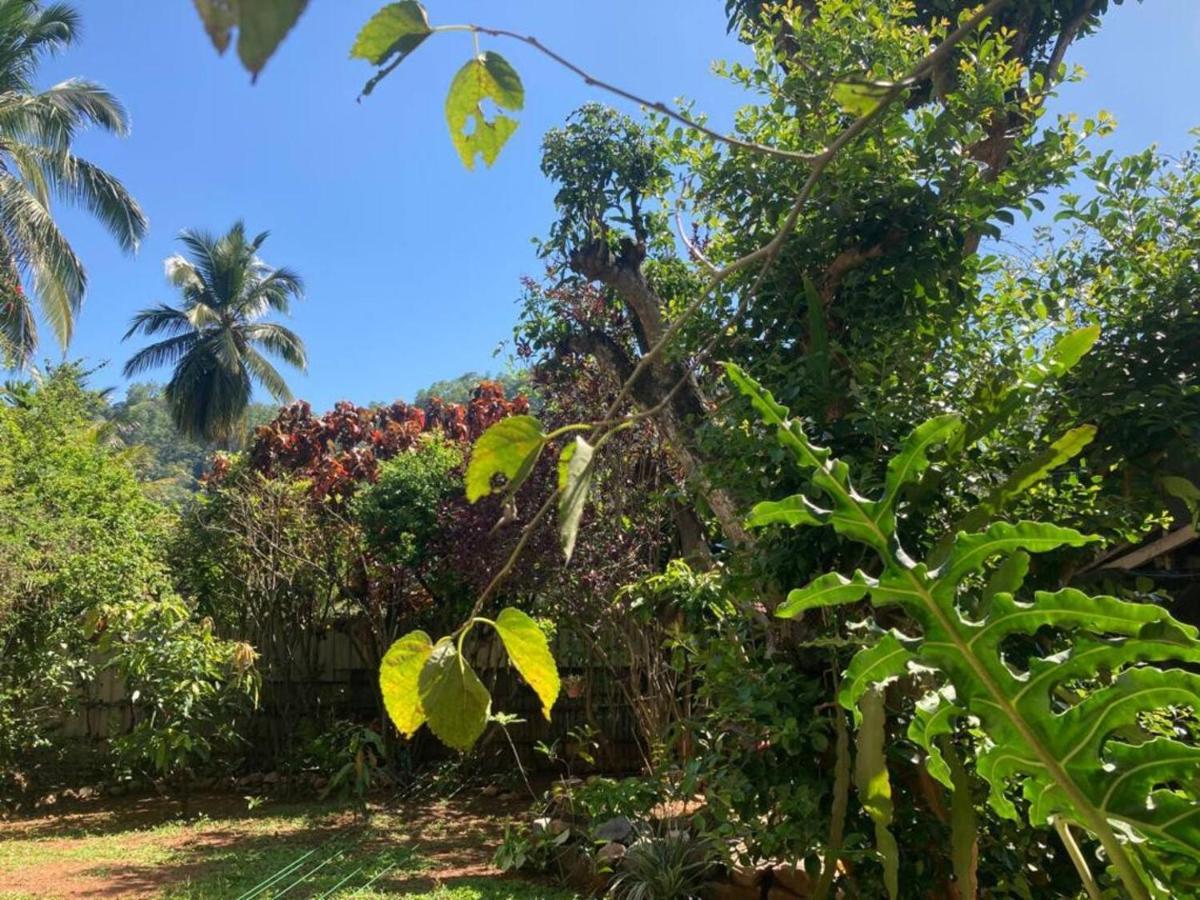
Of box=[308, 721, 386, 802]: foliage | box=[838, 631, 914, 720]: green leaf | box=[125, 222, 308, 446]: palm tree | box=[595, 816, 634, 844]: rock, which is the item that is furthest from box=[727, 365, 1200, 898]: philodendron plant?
box=[125, 222, 308, 446]: palm tree

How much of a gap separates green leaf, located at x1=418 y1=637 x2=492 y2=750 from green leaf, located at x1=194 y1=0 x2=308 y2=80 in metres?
0.40

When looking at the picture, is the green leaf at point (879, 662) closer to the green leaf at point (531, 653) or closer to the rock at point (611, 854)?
the green leaf at point (531, 653)

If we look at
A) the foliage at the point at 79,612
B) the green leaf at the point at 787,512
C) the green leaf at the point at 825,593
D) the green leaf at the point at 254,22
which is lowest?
the green leaf at the point at 825,593

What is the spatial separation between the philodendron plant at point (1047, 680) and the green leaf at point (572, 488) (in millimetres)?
407

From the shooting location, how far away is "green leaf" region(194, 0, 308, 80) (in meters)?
0.30

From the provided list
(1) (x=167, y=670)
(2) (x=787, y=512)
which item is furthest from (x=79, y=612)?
(2) (x=787, y=512)

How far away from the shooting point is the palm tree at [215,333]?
17031 millimetres

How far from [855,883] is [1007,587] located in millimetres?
1561

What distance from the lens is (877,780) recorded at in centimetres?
175

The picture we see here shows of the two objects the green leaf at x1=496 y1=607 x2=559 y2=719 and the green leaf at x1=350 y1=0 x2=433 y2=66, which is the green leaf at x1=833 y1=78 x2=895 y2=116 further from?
the green leaf at x1=496 y1=607 x2=559 y2=719

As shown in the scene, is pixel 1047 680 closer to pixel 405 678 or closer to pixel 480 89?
pixel 405 678

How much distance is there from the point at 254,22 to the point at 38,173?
12.3 m

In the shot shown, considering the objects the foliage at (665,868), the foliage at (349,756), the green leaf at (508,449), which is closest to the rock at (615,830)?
the foliage at (665,868)

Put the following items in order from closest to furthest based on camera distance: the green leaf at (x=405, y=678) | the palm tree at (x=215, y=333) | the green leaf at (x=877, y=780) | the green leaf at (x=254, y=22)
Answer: the green leaf at (x=254, y=22)
the green leaf at (x=405, y=678)
the green leaf at (x=877, y=780)
the palm tree at (x=215, y=333)
